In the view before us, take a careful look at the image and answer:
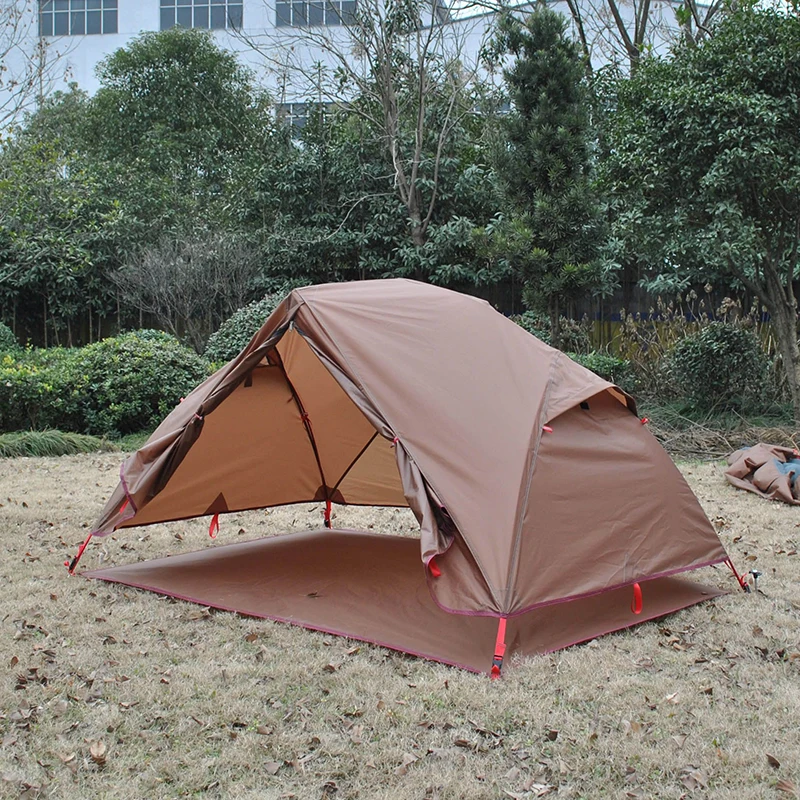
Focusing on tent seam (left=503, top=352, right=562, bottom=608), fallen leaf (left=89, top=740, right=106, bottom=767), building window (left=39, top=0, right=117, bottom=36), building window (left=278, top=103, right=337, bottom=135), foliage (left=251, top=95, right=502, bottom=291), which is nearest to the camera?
fallen leaf (left=89, top=740, right=106, bottom=767)

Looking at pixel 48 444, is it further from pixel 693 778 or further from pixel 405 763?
pixel 693 778

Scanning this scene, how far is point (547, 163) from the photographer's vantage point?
10312 mm

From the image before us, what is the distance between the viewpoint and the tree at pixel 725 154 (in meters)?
8.12

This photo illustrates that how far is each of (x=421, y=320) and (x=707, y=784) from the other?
8.23ft

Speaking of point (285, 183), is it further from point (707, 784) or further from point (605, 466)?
point (707, 784)

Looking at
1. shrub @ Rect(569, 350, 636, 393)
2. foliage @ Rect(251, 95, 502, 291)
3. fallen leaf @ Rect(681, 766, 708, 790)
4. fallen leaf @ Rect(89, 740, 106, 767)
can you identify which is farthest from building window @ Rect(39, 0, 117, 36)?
fallen leaf @ Rect(681, 766, 708, 790)

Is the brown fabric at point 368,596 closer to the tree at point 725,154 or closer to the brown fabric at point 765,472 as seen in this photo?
the brown fabric at point 765,472

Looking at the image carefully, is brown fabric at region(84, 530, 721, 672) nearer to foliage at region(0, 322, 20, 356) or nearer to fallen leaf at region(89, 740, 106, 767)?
fallen leaf at region(89, 740, 106, 767)

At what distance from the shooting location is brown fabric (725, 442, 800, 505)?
6953mm

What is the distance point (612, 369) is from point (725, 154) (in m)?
3.26

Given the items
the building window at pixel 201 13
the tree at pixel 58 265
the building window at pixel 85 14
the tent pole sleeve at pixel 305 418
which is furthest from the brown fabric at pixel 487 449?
the building window at pixel 85 14

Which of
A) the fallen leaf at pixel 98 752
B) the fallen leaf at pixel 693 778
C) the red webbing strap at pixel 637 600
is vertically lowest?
the fallen leaf at pixel 693 778

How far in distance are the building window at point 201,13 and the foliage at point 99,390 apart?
16814 mm

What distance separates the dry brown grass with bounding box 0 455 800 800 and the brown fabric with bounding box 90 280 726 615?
1.11 feet
